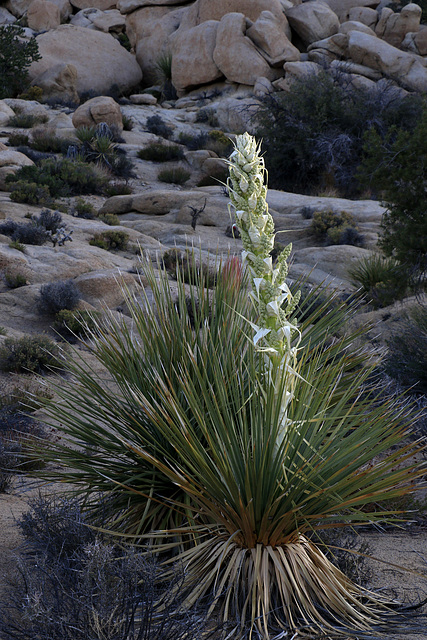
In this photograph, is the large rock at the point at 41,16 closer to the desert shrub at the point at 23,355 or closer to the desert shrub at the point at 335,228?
the desert shrub at the point at 335,228

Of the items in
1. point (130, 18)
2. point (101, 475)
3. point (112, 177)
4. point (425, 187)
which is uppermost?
point (130, 18)

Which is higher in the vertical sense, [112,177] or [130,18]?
[130,18]

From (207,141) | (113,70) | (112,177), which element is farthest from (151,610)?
(113,70)

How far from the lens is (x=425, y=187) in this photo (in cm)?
796

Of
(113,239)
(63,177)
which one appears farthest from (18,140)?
(113,239)

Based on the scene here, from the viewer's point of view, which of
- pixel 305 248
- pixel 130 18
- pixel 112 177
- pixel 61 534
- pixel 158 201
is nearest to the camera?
pixel 61 534

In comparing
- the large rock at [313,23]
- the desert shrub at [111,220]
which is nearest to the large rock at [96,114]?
the desert shrub at [111,220]

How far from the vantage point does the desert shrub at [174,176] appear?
19.5 m

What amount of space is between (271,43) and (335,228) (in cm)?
2034

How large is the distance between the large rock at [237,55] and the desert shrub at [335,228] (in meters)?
17.9

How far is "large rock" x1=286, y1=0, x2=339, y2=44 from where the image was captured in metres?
31.1

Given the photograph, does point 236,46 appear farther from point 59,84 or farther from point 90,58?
point 59,84

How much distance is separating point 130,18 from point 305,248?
29.7 metres

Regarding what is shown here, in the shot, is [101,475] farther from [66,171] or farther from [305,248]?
[66,171]
